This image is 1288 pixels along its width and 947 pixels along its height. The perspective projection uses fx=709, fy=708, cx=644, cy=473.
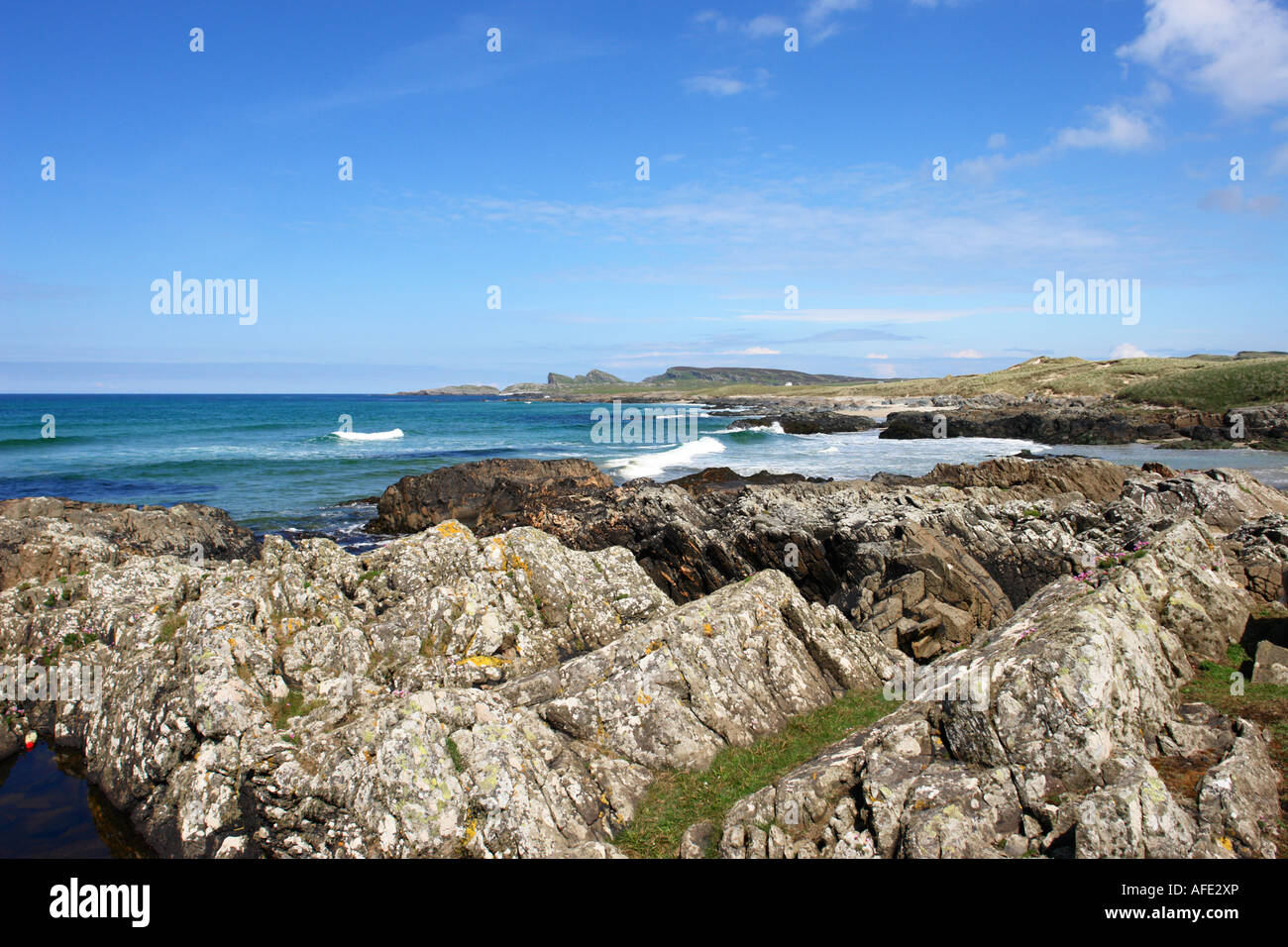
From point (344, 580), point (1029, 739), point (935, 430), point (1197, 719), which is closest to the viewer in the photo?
point (1029, 739)

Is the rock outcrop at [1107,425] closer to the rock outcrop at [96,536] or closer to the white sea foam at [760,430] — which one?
the white sea foam at [760,430]

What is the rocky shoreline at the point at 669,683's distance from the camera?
7281mm

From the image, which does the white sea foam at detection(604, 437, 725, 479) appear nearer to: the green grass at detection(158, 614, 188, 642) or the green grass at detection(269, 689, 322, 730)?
the green grass at detection(158, 614, 188, 642)

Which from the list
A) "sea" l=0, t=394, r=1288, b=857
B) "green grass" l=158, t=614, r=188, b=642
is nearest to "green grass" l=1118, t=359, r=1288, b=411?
"sea" l=0, t=394, r=1288, b=857

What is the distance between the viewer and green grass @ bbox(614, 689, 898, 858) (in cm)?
857

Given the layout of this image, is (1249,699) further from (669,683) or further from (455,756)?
(455,756)

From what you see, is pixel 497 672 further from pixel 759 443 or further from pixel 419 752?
pixel 759 443

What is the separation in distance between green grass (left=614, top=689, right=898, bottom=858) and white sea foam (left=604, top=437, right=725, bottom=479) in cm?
3829

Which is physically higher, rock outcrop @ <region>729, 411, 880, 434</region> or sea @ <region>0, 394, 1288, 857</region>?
rock outcrop @ <region>729, 411, 880, 434</region>

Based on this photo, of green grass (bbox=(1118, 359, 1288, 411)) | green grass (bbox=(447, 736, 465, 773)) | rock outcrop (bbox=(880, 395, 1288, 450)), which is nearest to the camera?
green grass (bbox=(447, 736, 465, 773))

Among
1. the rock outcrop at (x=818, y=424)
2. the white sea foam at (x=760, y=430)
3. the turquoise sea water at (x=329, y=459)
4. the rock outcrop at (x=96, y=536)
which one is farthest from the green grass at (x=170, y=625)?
the rock outcrop at (x=818, y=424)

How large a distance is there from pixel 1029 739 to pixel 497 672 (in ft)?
30.0
